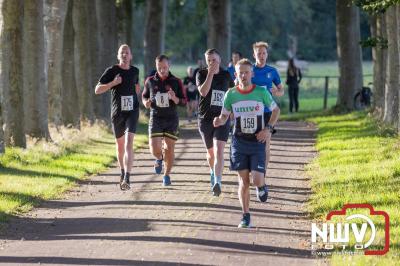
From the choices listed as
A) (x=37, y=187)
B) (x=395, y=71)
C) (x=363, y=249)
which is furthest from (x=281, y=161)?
(x=363, y=249)

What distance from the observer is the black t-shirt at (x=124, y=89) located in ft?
60.8

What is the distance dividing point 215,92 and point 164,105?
123 centimetres

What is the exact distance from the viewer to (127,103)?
1855cm

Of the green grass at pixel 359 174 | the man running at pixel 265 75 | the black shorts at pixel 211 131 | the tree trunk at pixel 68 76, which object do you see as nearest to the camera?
the green grass at pixel 359 174

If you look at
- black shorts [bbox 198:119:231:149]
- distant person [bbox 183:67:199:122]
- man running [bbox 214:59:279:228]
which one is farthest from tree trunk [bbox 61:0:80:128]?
man running [bbox 214:59:279:228]

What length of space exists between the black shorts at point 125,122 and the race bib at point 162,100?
0.36 m

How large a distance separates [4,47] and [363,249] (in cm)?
1286

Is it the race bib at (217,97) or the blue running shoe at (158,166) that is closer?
the race bib at (217,97)

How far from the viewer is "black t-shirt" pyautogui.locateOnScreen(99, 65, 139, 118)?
60.8 ft

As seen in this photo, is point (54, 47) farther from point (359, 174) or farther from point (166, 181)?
point (359, 174)

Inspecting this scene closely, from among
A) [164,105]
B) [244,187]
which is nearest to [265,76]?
[164,105]

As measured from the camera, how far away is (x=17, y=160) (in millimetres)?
21875

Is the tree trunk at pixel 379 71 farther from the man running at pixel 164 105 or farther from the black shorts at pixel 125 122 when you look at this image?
the black shorts at pixel 125 122

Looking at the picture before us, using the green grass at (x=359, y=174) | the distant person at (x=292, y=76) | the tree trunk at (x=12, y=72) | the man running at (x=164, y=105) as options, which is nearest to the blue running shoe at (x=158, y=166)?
the man running at (x=164, y=105)
